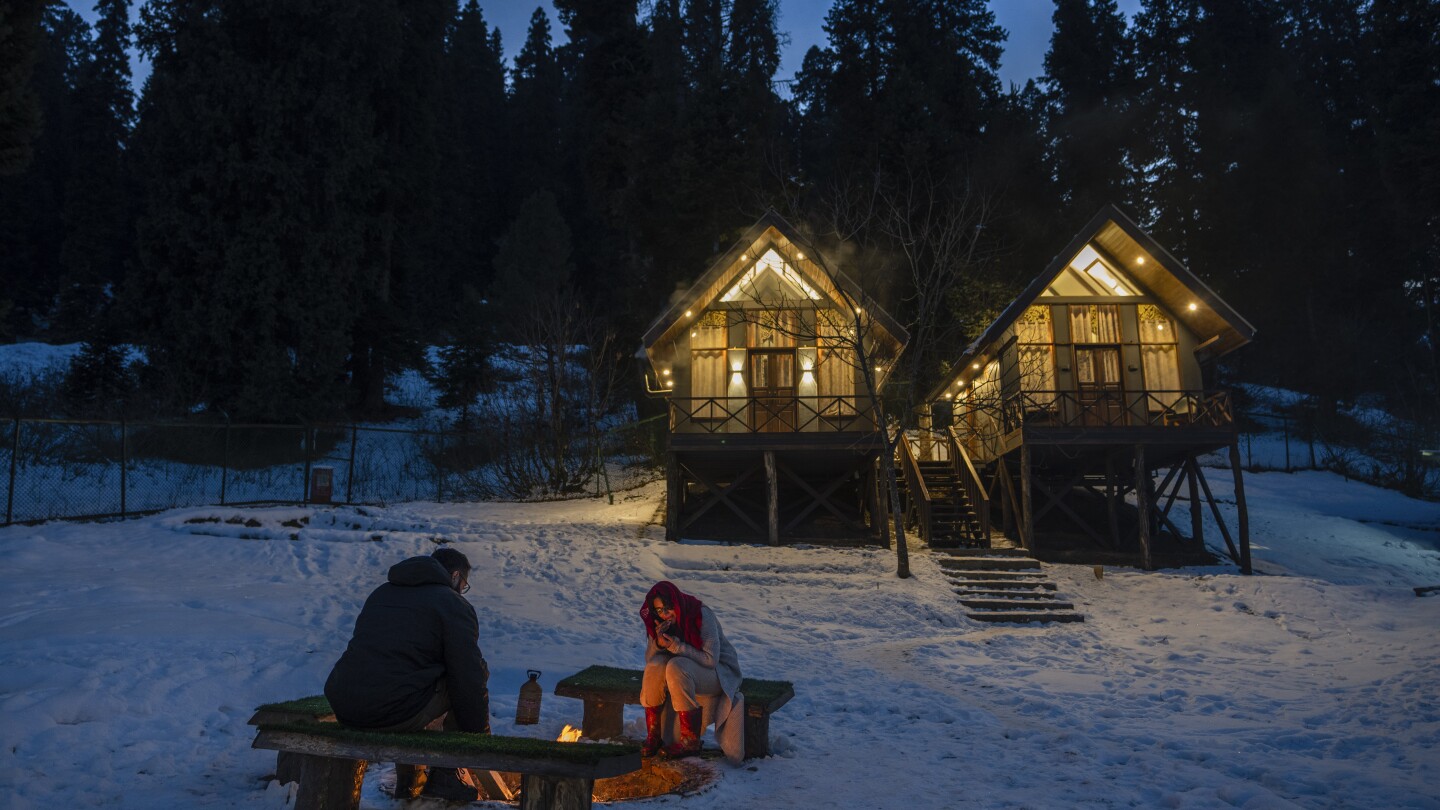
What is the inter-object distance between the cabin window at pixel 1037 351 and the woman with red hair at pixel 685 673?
1617cm

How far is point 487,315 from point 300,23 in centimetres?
1212

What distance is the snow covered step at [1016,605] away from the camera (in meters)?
14.7

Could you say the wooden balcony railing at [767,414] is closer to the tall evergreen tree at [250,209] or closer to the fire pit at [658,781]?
the tall evergreen tree at [250,209]

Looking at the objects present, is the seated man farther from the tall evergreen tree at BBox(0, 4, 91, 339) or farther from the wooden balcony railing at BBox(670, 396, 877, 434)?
the tall evergreen tree at BBox(0, 4, 91, 339)

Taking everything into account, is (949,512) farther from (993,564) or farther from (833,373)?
(833,373)

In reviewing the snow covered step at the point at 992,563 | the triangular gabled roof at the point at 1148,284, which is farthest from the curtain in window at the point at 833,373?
the snow covered step at the point at 992,563

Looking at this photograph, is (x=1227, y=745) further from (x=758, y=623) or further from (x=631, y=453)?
(x=631, y=453)

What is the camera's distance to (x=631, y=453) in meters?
31.8

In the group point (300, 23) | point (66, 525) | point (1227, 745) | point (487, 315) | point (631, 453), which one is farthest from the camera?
point (487, 315)

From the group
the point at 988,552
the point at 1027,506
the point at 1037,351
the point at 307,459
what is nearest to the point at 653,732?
the point at 988,552

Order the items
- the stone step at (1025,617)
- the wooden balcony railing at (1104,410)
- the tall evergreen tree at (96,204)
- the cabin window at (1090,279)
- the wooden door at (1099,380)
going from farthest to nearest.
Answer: the tall evergreen tree at (96,204)
the cabin window at (1090,279)
the wooden door at (1099,380)
the wooden balcony railing at (1104,410)
the stone step at (1025,617)

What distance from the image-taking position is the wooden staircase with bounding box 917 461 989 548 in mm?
19109

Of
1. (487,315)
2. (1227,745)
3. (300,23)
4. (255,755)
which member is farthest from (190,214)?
(1227,745)

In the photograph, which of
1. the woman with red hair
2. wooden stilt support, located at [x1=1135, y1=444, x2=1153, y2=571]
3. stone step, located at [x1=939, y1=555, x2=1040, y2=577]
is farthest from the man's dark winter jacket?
wooden stilt support, located at [x1=1135, y1=444, x2=1153, y2=571]
